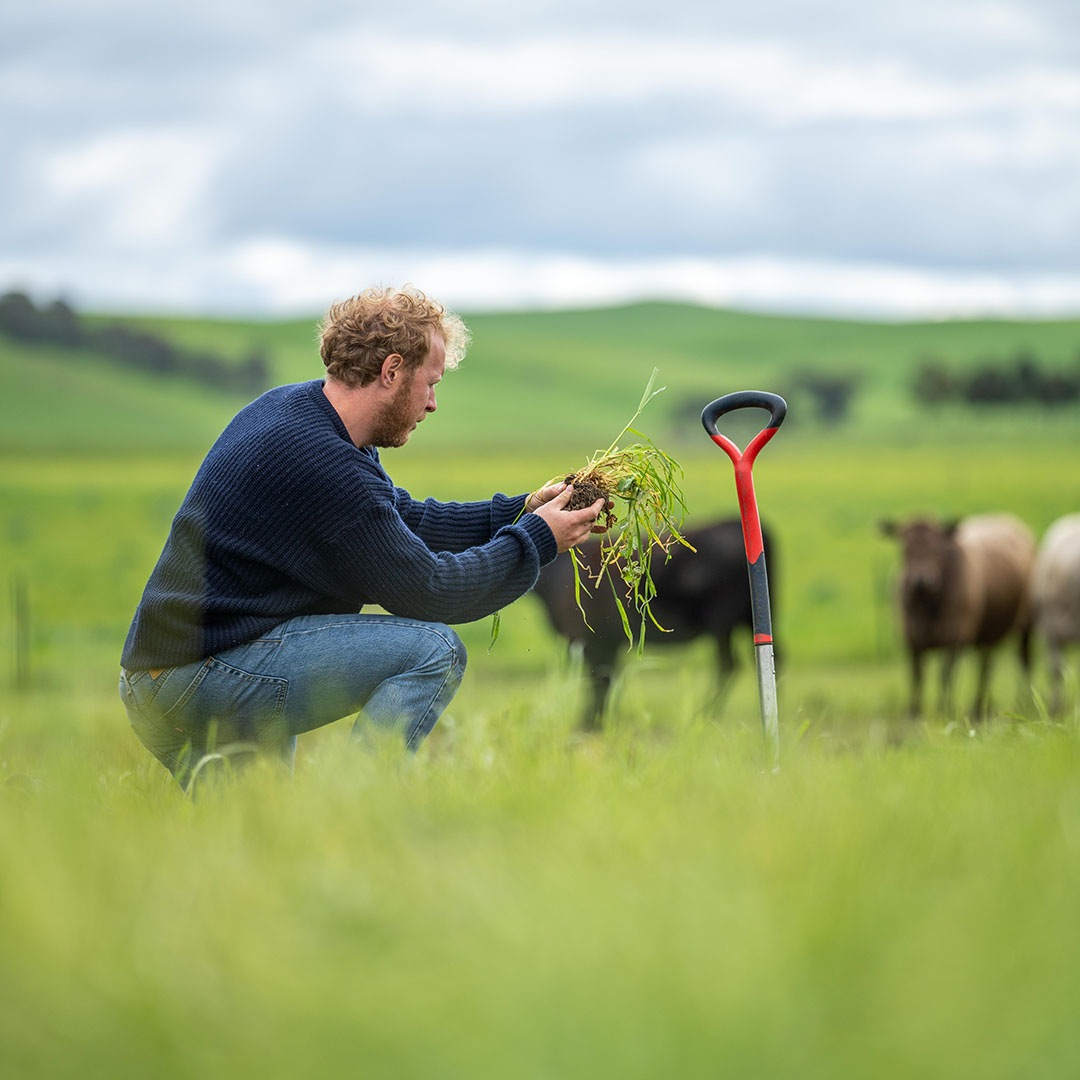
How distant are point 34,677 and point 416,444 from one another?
156 feet

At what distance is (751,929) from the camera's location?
181 centimetres

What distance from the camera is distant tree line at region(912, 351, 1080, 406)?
73.0m

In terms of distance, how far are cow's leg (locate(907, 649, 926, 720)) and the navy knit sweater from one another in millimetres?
8899

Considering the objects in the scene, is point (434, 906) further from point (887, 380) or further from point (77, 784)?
point (887, 380)

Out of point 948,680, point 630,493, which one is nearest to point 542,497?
point 630,493

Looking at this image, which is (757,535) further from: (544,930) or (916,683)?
(916,683)

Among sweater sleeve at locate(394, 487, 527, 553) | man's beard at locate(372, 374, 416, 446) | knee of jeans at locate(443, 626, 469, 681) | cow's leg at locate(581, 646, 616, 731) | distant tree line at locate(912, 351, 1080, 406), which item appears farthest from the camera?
distant tree line at locate(912, 351, 1080, 406)

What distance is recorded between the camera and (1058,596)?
12.6m

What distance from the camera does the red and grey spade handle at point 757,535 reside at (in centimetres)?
375

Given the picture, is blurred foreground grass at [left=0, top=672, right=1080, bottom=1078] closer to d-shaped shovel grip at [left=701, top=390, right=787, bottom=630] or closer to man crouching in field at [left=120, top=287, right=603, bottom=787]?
man crouching in field at [left=120, top=287, right=603, bottom=787]

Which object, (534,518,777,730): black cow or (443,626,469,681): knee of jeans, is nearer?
(443,626,469,681): knee of jeans

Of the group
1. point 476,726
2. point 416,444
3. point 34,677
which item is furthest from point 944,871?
point 416,444

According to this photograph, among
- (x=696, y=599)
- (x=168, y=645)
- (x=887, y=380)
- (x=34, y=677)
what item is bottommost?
(x=34, y=677)

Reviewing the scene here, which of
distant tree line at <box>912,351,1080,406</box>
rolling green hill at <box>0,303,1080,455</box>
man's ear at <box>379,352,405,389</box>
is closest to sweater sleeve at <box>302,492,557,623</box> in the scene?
man's ear at <box>379,352,405,389</box>
